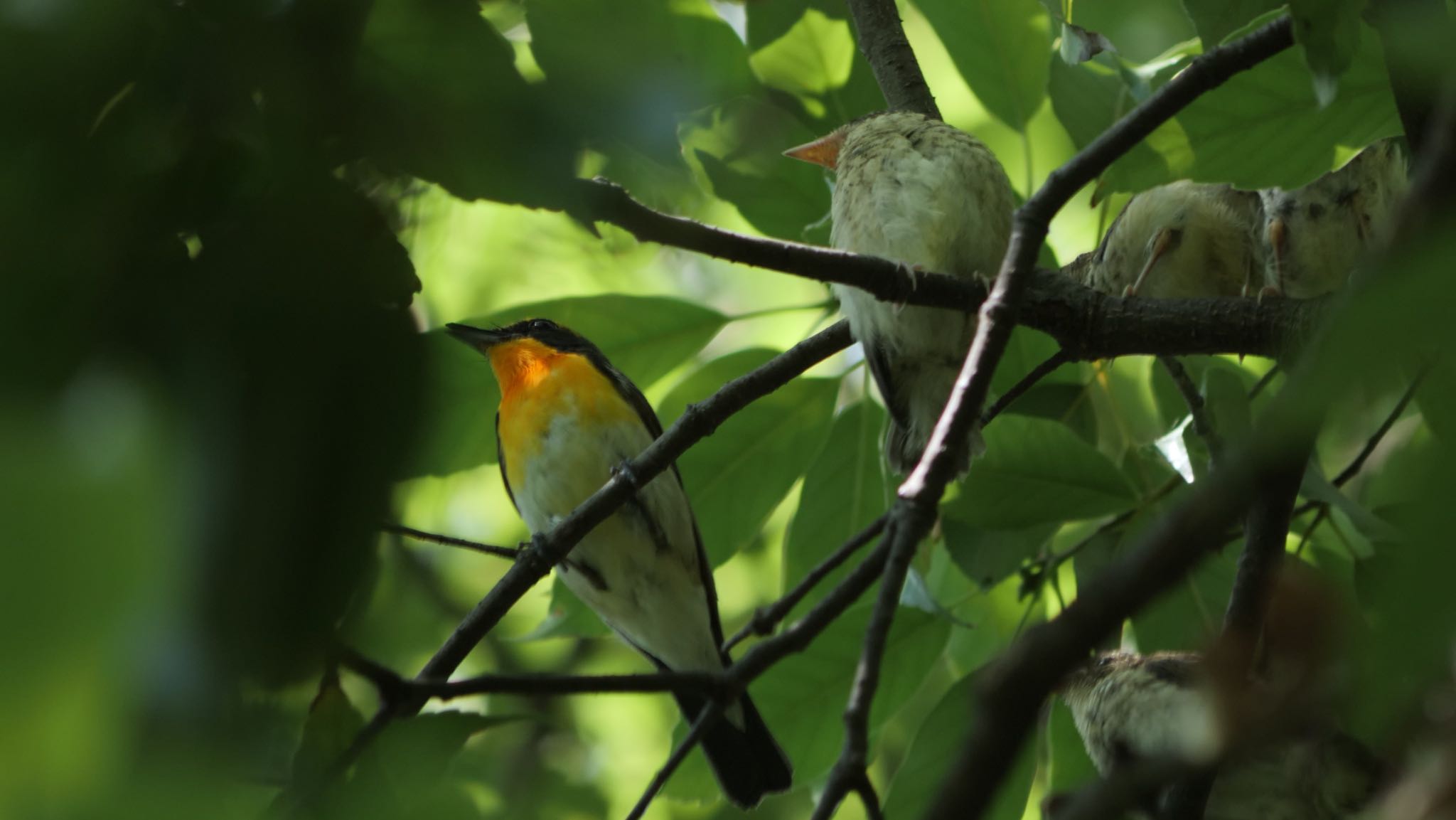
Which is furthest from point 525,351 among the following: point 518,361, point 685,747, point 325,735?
point 325,735

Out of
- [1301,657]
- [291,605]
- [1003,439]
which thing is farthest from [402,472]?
[1003,439]

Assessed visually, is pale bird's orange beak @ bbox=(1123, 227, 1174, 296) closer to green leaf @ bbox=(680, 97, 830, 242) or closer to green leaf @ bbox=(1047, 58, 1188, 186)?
green leaf @ bbox=(1047, 58, 1188, 186)

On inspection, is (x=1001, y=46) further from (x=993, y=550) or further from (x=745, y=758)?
(x=745, y=758)

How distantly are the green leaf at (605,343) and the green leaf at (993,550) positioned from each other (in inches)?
34.8

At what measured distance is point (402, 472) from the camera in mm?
739

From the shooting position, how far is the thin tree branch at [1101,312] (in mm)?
2475

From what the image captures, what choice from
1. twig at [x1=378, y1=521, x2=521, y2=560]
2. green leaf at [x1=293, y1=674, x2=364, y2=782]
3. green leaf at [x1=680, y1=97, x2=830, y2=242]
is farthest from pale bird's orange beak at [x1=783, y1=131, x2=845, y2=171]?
green leaf at [x1=293, y1=674, x2=364, y2=782]

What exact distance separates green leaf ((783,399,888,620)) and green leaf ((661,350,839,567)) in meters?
0.08

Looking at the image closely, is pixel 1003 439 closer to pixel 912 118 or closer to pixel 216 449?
pixel 912 118

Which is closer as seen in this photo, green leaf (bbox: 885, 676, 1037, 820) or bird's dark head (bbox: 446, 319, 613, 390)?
green leaf (bbox: 885, 676, 1037, 820)

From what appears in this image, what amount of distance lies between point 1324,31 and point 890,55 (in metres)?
1.98

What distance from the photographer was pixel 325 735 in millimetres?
1149

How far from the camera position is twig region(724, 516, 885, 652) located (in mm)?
1848

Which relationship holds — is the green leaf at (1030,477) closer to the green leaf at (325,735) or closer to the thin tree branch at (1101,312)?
the thin tree branch at (1101,312)
